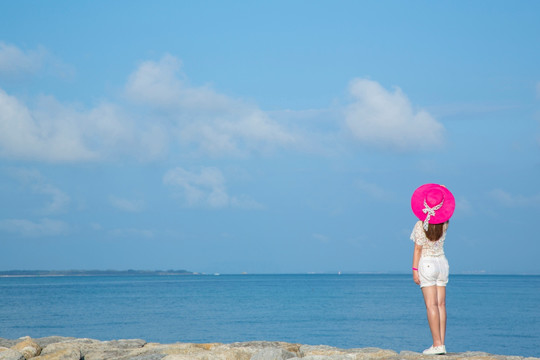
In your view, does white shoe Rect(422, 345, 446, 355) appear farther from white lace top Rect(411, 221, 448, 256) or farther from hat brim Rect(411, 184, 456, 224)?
hat brim Rect(411, 184, 456, 224)

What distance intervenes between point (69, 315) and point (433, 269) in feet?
121

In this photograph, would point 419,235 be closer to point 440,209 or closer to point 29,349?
point 440,209

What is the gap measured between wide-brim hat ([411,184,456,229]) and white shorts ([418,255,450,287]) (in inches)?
18.4

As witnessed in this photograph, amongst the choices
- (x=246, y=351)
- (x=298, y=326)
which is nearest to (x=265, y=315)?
(x=298, y=326)

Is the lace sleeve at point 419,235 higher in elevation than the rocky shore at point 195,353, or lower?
higher

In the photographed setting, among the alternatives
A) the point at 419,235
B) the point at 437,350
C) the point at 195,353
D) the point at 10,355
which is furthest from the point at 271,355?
the point at 10,355

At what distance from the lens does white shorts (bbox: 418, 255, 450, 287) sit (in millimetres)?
8305

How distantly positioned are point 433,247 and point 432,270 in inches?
12.0

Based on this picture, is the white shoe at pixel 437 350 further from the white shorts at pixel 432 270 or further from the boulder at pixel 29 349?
the boulder at pixel 29 349

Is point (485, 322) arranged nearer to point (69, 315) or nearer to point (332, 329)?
point (332, 329)

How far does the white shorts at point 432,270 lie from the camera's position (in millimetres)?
8305

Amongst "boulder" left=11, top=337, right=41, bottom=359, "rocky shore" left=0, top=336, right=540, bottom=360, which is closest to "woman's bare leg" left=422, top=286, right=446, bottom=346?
"rocky shore" left=0, top=336, right=540, bottom=360

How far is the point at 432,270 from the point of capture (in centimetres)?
830

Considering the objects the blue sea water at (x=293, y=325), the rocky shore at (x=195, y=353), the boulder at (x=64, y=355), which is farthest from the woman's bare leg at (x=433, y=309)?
the blue sea water at (x=293, y=325)
